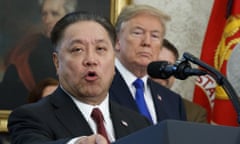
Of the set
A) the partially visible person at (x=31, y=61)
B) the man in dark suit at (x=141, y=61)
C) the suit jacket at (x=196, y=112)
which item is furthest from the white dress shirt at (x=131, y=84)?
the partially visible person at (x=31, y=61)

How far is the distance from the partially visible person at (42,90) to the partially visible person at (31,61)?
66cm

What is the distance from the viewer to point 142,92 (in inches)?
168

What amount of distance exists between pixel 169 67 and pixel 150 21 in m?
1.73

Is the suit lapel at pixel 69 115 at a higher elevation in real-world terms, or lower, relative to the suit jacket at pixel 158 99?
higher

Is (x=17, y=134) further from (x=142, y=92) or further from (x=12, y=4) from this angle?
(x=12, y=4)

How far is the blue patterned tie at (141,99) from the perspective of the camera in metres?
4.12

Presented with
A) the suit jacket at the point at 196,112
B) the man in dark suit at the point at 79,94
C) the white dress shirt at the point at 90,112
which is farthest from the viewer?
the suit jacket at the point at 196,112

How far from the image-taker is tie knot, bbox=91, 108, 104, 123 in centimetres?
311

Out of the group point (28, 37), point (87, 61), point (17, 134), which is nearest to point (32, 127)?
point (17, 134)

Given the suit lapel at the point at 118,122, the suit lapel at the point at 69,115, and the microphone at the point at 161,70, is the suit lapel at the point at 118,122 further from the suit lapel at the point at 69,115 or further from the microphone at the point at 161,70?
the microphone at the point at 161,70

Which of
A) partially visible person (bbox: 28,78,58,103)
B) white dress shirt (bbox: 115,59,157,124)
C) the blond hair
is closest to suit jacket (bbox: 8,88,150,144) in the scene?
white dress shirt (bbox: 115,59,157,124)

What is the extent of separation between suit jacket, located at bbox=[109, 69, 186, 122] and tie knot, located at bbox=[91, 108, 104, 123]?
1.02m

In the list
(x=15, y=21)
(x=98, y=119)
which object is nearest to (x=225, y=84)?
(x=98, y=119)

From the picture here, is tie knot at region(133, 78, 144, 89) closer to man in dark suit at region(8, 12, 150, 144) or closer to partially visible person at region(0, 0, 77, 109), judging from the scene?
man in dark suit at region(8, 12, 150, 144)
